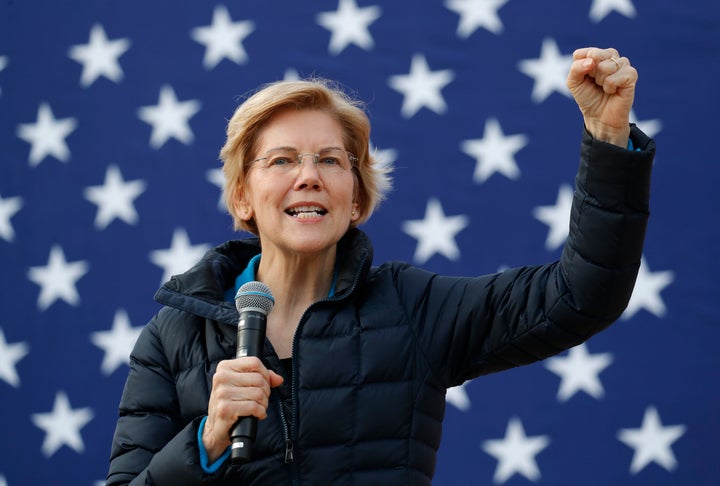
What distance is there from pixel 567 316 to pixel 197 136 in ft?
6.60

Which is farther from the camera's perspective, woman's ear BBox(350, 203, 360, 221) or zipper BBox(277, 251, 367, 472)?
woman's ear BBox(350, 203, 360, 221)

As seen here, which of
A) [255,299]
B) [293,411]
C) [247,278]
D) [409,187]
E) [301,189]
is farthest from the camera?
[409,187]

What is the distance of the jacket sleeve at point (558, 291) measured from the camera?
146 cm

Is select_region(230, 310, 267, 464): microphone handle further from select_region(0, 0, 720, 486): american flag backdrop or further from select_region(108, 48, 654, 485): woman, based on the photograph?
select_region(0, 0, 720, 486): american flag backdrop

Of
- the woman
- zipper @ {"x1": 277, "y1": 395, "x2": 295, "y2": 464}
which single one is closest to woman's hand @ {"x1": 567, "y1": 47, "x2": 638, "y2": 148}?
the woman

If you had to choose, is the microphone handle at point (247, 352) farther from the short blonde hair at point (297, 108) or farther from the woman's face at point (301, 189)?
the short blonde hair at point (297, 108)

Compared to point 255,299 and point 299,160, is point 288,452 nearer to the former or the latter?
point 255,299

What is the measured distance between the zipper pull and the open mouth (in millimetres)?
404

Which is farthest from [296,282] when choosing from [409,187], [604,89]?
[409,187]

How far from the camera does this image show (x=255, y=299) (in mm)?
1508

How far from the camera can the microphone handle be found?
1.34 metres

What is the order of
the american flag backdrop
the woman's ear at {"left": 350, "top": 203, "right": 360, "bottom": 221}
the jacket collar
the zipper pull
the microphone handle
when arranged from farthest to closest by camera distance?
the american flag backdrop
the woman's ear at {"left": 350, "top": 203, "right": 360, "bottom": 221}
the jacket collar
the zipper pull
the microphone handle

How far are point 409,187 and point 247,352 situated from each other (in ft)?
5.81

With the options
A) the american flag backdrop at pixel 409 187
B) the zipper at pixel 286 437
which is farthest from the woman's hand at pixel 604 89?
the american flag backdrop at pixel 409 187
